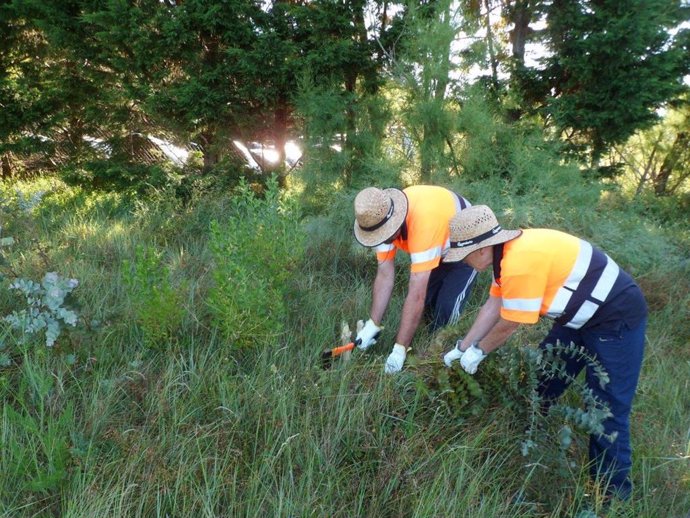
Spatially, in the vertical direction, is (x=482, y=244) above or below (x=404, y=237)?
above

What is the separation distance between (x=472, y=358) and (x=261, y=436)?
116 centimetres

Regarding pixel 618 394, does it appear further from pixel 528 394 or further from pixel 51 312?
pixel 51 312

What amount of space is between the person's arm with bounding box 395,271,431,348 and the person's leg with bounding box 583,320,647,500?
103 cm

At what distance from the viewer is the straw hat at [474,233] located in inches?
89.4

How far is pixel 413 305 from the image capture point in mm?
3014

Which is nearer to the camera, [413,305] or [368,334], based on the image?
[413,305]

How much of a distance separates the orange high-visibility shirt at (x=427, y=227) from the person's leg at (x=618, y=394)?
1065 mm

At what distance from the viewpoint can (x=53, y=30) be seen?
6.67 metres

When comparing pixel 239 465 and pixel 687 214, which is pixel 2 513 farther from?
pixel 687 214

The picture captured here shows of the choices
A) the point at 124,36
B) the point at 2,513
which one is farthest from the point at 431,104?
the point at 2,513

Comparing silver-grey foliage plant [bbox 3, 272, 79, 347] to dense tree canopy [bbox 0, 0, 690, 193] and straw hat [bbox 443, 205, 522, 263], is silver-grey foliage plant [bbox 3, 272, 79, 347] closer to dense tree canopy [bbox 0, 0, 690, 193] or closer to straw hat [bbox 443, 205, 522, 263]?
straw hat [bbox 443, 205, 522, 263]

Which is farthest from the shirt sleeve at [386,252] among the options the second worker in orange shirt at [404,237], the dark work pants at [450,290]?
the dark work pants at [450,290]

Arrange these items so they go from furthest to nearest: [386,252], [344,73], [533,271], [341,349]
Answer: [344,73]
[386,252]
[341,349]
[533,271]

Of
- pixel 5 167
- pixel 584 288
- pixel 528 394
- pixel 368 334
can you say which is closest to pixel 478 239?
pixel 584 288
